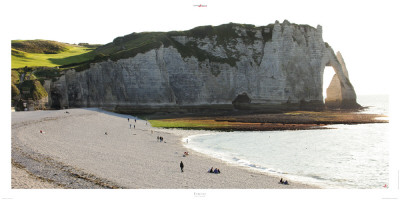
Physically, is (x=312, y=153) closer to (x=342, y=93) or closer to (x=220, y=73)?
(x=220, y=73)

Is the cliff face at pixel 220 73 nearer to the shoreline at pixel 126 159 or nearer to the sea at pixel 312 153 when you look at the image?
the sea at pixel 312 153

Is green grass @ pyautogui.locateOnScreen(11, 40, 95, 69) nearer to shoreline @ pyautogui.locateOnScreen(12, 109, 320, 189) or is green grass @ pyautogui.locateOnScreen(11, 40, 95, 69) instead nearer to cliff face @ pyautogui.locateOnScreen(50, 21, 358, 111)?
cliff face @ pyautogui.locateOnScreen(50, 21, 358, 111)

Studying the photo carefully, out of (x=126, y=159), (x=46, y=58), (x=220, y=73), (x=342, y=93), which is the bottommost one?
(x=126, y=159)

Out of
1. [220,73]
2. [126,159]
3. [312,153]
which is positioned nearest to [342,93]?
[220,73]

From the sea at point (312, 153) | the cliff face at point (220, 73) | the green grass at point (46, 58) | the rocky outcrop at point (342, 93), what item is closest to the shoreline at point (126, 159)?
the sea at point (312, 153)

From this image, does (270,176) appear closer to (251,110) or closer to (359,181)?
(359,181)

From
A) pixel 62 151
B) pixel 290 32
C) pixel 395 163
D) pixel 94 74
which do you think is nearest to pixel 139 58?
pixel 94 74
